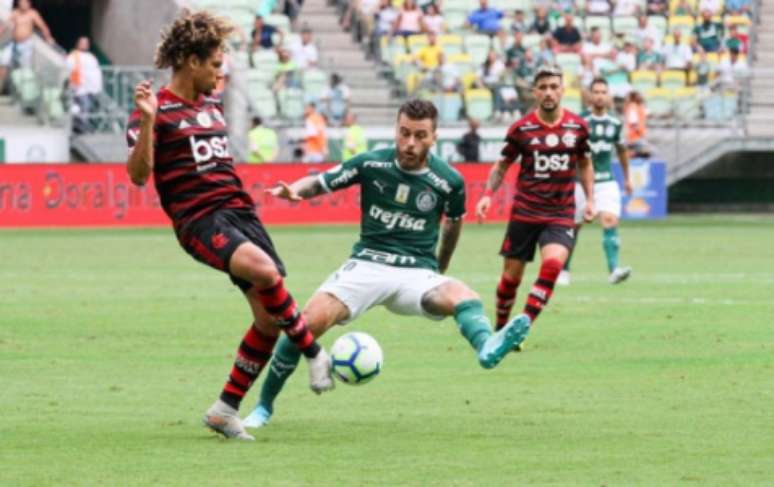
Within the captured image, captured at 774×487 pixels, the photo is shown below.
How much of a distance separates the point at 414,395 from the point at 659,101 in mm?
28484

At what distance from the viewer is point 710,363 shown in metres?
12.8

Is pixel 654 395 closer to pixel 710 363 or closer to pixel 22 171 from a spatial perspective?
pixel 710 363

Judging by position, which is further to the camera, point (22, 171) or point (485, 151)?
point (485, 151)

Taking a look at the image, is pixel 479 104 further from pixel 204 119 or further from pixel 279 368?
pixel 204 119

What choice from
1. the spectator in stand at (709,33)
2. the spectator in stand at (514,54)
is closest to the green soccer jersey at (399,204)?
the spectator in stand at (514,54)

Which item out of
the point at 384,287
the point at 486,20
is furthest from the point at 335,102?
the point at 384,287

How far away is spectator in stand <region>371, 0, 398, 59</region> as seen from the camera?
128 feet

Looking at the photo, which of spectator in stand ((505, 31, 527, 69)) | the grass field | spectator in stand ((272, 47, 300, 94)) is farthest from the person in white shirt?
the grass field

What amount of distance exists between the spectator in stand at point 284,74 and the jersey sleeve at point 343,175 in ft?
86.2

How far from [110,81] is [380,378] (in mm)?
23575

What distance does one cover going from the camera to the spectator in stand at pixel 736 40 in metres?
40.4

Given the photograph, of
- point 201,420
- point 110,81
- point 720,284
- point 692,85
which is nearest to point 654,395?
point 201,420

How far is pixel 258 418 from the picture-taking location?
992cm

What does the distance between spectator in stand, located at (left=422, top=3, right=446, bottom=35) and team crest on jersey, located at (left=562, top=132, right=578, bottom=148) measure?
78.4 feet
